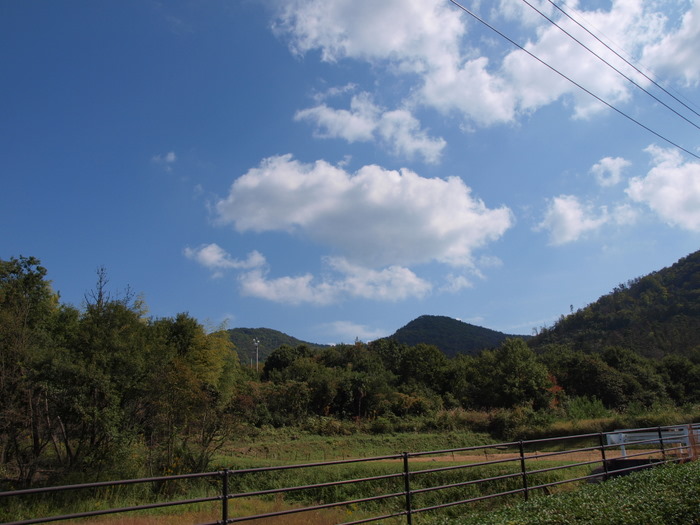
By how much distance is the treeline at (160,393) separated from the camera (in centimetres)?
1862

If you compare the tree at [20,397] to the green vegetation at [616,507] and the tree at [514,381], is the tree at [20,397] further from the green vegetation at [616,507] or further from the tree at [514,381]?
the tree at [514,381]

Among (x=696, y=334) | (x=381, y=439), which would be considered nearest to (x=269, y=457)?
(x=381, y=439)

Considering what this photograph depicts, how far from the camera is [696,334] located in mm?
80188

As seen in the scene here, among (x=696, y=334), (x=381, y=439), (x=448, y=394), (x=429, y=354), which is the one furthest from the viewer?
(x=696, y=334)

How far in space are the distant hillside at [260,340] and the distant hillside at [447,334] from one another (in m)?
35.2

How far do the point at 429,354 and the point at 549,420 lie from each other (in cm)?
2611

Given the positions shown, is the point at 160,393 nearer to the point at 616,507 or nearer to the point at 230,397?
the point at 616,507

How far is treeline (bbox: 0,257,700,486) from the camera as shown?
18.6 metres

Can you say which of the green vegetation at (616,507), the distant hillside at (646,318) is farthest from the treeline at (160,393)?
the distant hillside at (646,318)

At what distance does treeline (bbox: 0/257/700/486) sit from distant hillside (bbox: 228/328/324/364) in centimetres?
7466

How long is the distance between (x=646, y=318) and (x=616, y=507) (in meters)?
108

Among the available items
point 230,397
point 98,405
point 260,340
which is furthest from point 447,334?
point 98,405

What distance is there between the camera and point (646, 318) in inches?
3871

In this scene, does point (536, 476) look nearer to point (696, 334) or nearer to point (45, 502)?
point (45, 502)
